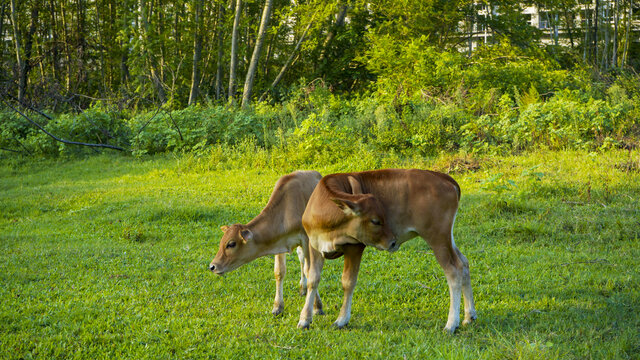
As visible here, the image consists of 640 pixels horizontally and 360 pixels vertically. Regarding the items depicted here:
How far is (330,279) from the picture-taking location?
6.54m

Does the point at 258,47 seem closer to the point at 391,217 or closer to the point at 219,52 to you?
the point at 219,52

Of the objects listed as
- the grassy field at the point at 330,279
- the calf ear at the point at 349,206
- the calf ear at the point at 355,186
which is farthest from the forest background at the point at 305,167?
the calf ear at the point at 355,186

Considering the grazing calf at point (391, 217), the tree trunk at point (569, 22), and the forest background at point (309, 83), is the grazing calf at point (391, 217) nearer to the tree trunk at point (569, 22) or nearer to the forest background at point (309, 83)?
the forest background at point (309, 83)

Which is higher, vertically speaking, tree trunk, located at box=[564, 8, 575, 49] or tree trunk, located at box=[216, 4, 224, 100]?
tree trunk, located at box=[564, 8, 575, 49]

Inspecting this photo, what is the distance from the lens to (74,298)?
5797mm

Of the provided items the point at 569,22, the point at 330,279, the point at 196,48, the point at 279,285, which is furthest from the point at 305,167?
the point at 569,22

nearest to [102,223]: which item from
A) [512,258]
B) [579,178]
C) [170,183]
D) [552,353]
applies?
[170,183]

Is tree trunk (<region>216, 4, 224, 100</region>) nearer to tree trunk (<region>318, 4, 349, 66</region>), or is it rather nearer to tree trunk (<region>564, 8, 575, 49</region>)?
tree trunk (<region>318, 4, 349, 66</region>)

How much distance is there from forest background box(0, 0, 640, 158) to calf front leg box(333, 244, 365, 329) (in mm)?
6330

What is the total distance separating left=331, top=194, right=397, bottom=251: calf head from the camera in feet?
14.1

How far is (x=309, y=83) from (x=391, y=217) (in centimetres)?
1566

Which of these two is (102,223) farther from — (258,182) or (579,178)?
(579,178)

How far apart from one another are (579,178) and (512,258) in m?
4.08

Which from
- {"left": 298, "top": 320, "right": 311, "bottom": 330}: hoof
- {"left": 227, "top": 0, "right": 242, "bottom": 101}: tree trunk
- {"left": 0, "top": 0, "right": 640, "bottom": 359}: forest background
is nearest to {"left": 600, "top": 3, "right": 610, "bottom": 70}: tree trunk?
{"left": 0, "top": 0, "right": 640, "bottom": 359}: forest background
